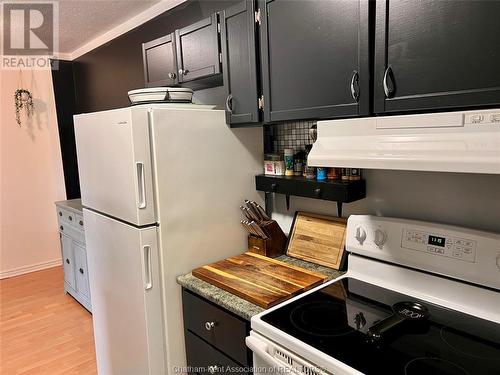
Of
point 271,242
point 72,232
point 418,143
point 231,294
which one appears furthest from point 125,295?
point 72,232

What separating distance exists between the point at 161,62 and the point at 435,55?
5.04ft

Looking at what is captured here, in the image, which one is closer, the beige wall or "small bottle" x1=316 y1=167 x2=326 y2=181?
"small bottle" x1=316 y1=167 x2=326 y2=181

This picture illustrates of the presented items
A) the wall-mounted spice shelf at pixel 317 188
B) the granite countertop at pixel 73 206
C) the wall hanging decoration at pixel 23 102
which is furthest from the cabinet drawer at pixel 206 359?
the wall hanging decoration at pixel 23 102

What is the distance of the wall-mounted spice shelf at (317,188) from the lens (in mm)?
1541

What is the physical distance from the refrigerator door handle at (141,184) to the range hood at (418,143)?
A: 729 millimetres

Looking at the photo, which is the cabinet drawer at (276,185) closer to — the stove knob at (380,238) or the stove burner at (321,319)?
the stove knob at (380,238)

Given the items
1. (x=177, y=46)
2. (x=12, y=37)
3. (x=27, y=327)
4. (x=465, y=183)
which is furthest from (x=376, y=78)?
(x=12, y=37)

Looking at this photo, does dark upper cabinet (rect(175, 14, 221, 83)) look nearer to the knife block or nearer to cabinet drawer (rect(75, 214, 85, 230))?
the knife block

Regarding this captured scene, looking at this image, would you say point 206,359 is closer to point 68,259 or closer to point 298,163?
point 298,163

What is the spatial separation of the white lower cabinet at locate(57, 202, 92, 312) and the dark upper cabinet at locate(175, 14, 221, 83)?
1.82m

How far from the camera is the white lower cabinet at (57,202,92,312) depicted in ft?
10.4

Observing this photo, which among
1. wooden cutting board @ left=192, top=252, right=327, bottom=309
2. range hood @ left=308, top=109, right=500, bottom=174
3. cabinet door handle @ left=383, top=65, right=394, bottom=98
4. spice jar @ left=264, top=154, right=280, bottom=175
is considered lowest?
wooden cutting board @ left=192, top=252, right=327, bottom=309

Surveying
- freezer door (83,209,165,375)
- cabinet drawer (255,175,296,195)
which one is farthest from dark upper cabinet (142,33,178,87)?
freezer door (83,209,165,375)

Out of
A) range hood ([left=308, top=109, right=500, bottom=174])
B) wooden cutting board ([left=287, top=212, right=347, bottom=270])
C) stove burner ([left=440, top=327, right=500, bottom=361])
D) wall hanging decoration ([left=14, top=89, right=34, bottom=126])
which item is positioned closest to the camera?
range hood ([left=308, top=109, right=500, bottom=174])
